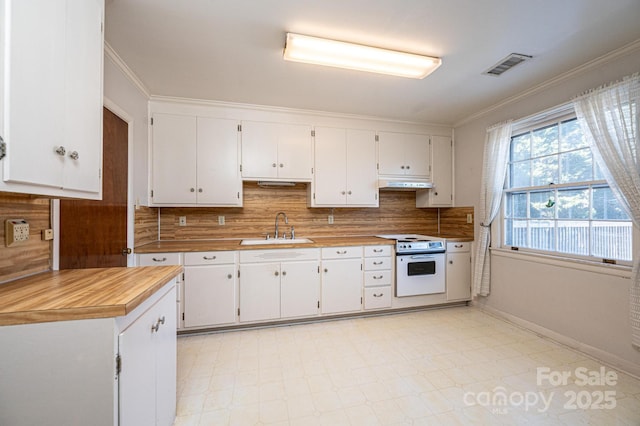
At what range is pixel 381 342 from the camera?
237 cm

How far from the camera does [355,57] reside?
191 centimetres

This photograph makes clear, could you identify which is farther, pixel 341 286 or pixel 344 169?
pixel 344 169

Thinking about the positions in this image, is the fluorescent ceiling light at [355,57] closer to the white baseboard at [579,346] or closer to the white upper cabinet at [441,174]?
the white upper cabinet at [441,174]

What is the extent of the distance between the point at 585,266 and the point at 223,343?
3.23 meters

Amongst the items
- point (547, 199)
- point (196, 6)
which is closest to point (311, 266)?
point (196, 6)

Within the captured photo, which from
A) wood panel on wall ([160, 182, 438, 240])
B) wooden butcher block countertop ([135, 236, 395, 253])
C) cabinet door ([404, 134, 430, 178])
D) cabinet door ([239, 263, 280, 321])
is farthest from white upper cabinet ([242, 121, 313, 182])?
cabinet door ([404, 134, 430, 178])

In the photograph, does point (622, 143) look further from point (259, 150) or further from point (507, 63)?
point (259, 150)

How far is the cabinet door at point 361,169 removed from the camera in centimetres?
322

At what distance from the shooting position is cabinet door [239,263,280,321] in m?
2.57

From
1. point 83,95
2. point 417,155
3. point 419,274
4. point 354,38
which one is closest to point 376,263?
point 419,274

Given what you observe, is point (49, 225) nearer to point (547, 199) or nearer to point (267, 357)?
point (267, 357)

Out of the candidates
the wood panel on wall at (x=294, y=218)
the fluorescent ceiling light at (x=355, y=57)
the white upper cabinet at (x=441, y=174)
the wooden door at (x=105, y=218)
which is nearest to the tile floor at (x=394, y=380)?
the wooden door at (x=105, y=218)

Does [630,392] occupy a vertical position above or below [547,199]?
below

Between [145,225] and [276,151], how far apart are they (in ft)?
5.16
